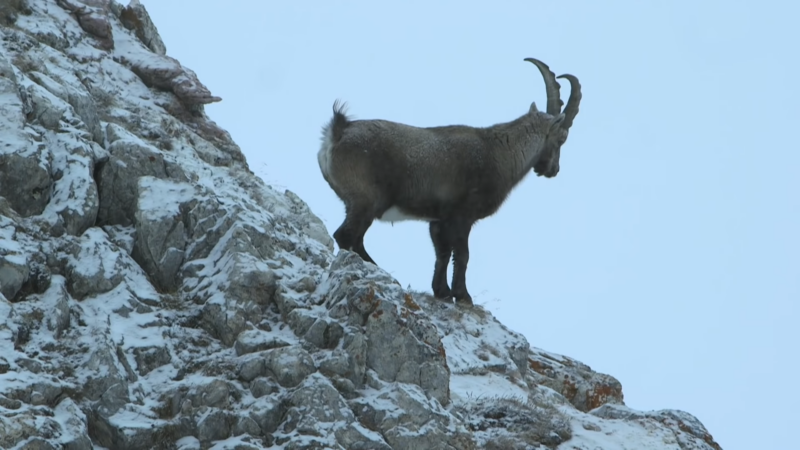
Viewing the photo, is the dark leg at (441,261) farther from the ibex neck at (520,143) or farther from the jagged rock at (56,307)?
the jagged rock at (56,307)

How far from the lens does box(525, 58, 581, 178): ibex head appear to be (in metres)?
15.8

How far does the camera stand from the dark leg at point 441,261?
13.8 m

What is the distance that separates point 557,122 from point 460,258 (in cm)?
319

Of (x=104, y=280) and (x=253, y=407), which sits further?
(x=104, y=280)

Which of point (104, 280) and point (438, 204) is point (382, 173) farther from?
point (104, 280)

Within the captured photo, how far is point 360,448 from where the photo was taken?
8.12 meters

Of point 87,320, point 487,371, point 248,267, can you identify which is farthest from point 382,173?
point 87,320

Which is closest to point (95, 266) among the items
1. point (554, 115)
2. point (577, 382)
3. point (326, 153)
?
point (326, 153)

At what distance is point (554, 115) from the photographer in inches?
633

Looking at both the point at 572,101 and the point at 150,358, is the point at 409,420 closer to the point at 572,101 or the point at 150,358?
the point at 150,358

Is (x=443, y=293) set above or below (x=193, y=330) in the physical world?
above

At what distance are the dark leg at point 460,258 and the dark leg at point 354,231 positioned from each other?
1349 millimetres

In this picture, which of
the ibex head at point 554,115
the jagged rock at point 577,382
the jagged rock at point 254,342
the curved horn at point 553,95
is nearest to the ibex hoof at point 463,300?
the jagged rock at point 577,382

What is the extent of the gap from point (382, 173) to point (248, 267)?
162 inches
